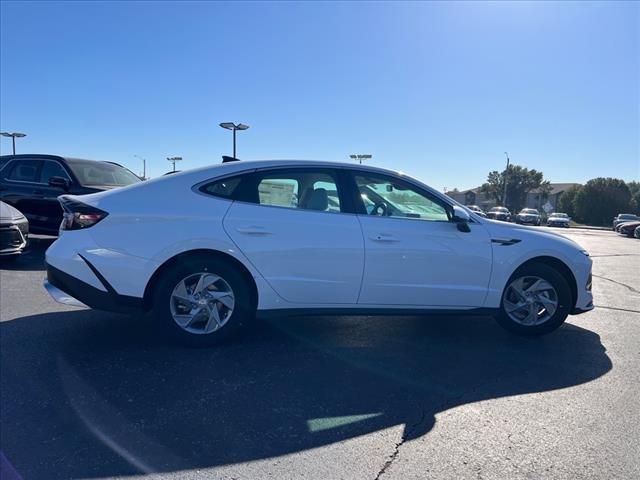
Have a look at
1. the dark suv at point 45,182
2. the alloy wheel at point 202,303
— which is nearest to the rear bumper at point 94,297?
the alloy wheel at point 202,303

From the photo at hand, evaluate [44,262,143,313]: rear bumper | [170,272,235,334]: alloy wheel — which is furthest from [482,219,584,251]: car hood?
[44,262,143,313]: rear bumper

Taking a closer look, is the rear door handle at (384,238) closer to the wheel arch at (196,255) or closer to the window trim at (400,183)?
the window trim at (400,183)

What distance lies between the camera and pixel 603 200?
60.3m

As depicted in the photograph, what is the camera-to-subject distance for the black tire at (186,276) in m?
3.86

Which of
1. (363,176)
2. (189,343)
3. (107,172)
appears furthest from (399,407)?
(107,172)

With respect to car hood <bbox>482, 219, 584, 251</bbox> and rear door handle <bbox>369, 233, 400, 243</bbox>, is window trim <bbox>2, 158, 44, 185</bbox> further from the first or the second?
car hood <bbox>482, 219, 584, 251</bbox>

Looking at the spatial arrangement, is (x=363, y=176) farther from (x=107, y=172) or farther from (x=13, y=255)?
(x=107, y=172)

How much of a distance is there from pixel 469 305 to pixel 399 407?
1.64 m

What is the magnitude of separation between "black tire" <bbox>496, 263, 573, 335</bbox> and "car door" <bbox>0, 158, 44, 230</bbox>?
27.7 ft

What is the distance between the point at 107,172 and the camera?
9445 mm

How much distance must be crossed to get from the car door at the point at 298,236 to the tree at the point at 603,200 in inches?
2624

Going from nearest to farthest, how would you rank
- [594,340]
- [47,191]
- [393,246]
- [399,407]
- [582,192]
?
[399,407]
[393,246]
[594,340]
[47,191]
[582,192]

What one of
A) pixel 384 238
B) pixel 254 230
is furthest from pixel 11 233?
pixel 384 238

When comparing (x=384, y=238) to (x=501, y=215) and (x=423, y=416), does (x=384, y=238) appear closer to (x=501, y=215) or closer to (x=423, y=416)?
(x=423, y=416)
